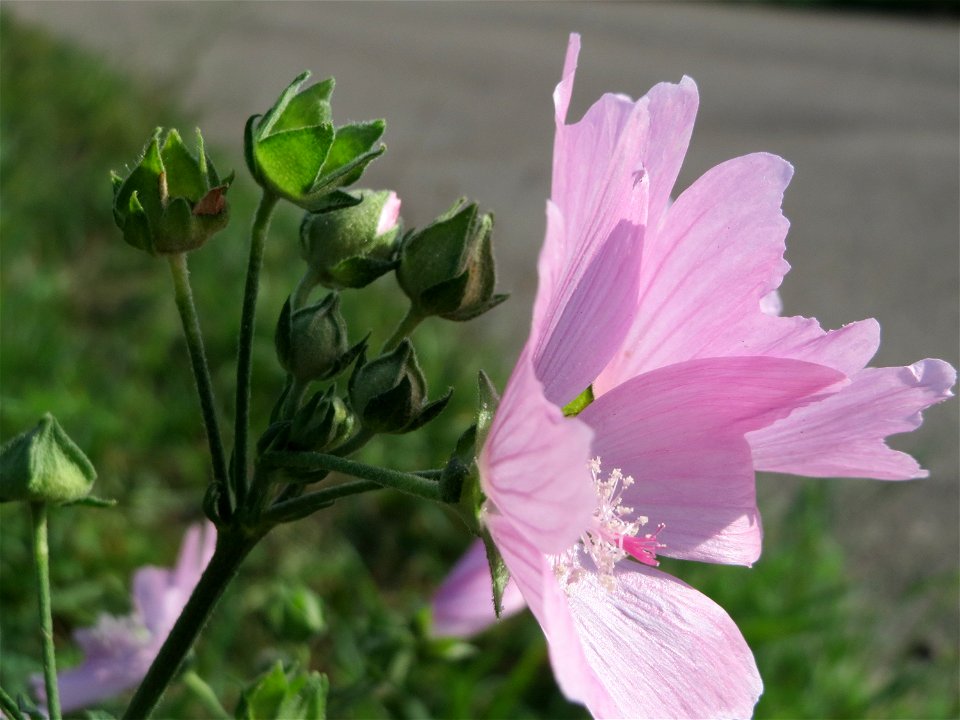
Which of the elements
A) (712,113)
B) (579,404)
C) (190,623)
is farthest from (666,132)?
(712,113)

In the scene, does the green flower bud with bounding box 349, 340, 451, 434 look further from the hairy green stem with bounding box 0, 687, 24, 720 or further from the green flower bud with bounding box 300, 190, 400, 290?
the hairy green stem with bounding box 0, 687, 24, 720

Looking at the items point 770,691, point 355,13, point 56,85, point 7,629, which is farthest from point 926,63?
point 7,629

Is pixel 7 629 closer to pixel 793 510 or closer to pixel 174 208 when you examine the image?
pixel 174 208

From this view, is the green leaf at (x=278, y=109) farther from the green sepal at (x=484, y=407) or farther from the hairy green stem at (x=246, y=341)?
the green sepal at (x=484, y=407)

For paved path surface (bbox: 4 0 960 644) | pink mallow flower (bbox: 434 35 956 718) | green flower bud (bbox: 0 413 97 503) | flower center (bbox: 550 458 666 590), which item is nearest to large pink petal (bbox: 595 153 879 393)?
pink mallow flower (bbox: 434 35 956 718)

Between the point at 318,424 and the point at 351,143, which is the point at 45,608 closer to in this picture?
the point at 318,424

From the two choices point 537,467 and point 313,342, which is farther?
point 313,342
